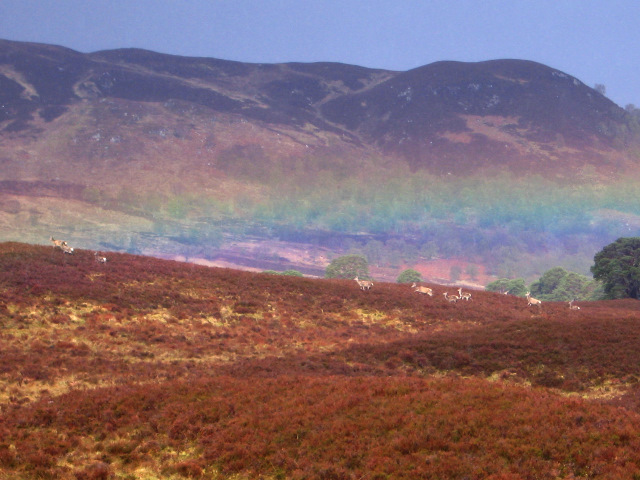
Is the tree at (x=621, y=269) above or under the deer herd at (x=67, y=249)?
above

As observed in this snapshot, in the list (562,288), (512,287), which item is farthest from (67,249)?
(512,287)

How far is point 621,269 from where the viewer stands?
68500mm

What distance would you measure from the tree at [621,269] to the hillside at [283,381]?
26790 millimetres

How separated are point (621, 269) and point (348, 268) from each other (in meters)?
64.5

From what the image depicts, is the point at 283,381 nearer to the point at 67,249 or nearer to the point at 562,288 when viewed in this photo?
the point at 67,249

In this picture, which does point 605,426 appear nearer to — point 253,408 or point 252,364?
point 253,408

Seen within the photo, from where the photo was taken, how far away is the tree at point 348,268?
4803 inches

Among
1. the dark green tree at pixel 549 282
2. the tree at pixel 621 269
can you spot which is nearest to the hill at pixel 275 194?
the dark green tree at pixel 549 282

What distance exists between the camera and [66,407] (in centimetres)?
2030

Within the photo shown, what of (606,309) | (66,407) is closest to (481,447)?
(66,407)

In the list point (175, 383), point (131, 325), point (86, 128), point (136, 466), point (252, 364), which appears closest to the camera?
point (136, 466)

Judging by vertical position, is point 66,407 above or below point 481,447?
below

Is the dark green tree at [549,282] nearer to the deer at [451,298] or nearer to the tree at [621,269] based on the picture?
the tree at [621,269]

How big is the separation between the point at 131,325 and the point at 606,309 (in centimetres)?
4419
